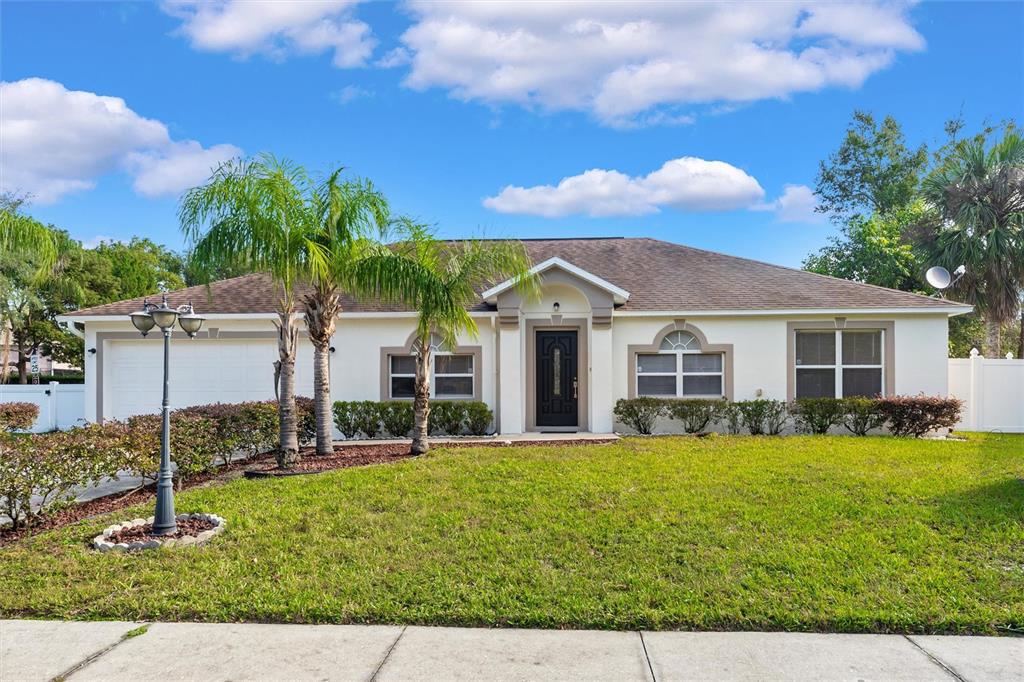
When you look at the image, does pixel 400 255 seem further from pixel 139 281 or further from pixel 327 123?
pixel 139 281

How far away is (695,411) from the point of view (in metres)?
13.7

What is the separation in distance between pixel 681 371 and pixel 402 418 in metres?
6.66

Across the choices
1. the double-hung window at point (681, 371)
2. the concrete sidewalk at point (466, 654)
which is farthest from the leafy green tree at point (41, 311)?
the concrete sidewalk at point (466, 654)

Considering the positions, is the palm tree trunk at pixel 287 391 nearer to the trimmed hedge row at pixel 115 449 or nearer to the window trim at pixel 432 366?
the trimmed hedge row at pixel 115 449

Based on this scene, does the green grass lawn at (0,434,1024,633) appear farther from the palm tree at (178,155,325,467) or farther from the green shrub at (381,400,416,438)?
the green shrub at (381,400,416,438)

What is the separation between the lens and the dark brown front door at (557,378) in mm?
14438

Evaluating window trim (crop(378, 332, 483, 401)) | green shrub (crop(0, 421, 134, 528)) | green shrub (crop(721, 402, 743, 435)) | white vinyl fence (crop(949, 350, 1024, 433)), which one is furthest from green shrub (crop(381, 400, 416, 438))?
white vinyl fence (crop(949, 350, 1024, 433))

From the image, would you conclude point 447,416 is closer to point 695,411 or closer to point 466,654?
point 695,411

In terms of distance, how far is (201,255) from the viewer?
9055mm

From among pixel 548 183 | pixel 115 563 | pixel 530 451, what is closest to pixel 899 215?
pixel 548 183

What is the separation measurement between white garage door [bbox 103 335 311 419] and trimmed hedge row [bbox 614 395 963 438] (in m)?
8.32

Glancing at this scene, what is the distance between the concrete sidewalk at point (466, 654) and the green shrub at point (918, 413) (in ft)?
32.4

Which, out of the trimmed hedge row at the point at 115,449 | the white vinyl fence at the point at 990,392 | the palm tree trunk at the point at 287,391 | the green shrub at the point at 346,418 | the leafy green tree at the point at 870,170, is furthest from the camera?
the leafy green tree at the point at 870,170

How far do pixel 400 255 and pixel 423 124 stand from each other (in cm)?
745
